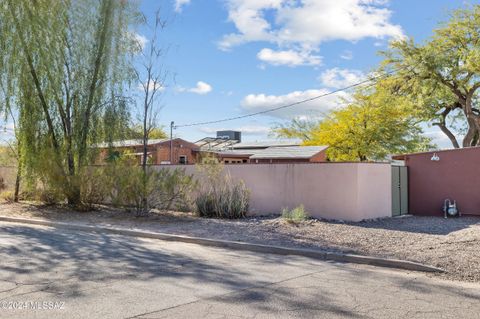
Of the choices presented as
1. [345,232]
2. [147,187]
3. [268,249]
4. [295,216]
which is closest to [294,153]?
[147,187]

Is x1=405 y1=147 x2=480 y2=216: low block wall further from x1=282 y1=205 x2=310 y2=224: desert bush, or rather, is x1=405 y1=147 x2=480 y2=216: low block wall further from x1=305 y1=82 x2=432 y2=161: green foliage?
x1=305 y1=82 x2=432 y2=161: green foliage

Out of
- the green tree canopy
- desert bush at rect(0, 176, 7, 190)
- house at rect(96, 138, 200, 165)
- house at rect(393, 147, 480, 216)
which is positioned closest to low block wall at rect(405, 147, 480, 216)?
house at rect(393, 147, 480, 216)

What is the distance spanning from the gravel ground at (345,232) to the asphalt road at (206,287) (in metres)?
1.01

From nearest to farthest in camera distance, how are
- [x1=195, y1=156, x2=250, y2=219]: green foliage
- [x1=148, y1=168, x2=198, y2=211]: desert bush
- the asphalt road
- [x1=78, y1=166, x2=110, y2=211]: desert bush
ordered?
the asphalt road, [x1=195, y1=156, x2=250, y2=219]: green foliage, [x1=148, y1=168, x2=198, y2=211]: desert bush, [x1=78, y1=166, x2=110, y2=211]: desert bush

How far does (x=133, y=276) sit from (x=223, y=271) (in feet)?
4.63

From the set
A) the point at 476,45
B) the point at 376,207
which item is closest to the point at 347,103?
the point at 476,45

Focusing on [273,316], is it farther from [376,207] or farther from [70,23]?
[70,23]

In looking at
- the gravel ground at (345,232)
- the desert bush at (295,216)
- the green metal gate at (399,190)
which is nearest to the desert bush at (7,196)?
the gravel ground at (345,232)

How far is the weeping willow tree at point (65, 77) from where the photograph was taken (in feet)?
51.6

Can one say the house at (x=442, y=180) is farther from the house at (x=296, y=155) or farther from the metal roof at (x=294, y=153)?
the metal roof at (x=294, y=153)

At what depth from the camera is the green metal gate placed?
15930 millimetres

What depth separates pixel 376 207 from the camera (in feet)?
47.3

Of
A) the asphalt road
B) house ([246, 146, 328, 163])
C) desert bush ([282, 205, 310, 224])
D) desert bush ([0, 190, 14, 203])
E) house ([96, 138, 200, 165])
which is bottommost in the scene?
the asphalt road

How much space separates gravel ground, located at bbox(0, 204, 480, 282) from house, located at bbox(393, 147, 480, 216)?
1130 millimetres
